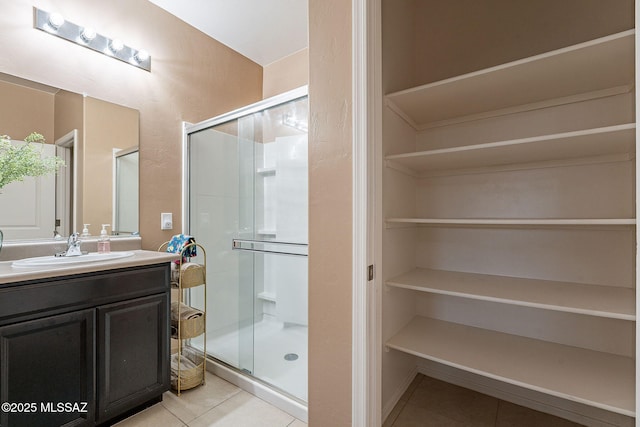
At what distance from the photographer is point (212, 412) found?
5.55 ft

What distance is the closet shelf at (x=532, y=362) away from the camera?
1130 millimetres

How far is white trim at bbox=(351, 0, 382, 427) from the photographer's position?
47.0 inches

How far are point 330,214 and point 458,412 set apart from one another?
1.33m

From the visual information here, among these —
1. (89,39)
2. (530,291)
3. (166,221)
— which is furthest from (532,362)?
(89,39)

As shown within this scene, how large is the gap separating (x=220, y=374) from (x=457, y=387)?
5.25 ft

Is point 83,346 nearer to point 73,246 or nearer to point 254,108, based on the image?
point 73,246

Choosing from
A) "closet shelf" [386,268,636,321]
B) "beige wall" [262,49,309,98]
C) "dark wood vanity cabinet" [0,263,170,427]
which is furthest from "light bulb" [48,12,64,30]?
"closet shelf" [386,268,636,321]

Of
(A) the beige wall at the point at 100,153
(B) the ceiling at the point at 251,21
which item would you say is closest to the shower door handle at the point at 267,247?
(A) the beige wall at the point at 100,153

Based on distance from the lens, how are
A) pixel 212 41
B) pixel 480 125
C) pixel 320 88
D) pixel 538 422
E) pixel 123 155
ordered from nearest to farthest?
pixel 320 88
pixel 538 422
pixel 480 125
pixel 123 155
pixel 212 41

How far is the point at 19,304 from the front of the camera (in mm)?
1229

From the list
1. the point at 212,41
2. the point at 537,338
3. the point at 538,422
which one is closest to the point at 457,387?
the point at 538,422

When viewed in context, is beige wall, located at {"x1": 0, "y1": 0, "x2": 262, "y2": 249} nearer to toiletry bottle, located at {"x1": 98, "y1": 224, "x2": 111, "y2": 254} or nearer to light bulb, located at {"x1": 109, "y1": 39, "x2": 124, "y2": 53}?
light bulb, located at {"x1": 109, "y1": 39, "x2": 124, "y2": 53}

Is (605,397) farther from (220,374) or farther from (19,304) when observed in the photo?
(19,304)

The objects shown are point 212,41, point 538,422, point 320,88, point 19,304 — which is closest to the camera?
point 19,304
